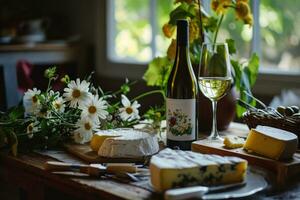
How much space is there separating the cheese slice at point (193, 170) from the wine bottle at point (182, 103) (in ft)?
0.85

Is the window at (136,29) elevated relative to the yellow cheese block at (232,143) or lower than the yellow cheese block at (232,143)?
elevated

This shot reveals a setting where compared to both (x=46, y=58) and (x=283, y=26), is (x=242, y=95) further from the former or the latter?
(x=46, y=58)

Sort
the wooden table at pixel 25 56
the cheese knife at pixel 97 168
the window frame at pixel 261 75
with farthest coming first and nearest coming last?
the wooden table at pixel 25 56 < the window frame at pixel 261 75 < the cheese knife at pixel 97 168

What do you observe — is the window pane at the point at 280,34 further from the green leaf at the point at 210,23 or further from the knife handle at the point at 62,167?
the knife handle at the point at 62,167

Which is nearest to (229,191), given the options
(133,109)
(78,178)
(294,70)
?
(78,178)

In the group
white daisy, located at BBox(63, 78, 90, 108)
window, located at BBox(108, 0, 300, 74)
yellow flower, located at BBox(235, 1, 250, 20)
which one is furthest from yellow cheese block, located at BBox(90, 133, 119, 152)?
window, located at BBox(108, 0, 300, 74)

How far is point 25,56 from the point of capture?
2.87 meters

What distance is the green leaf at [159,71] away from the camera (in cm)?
177

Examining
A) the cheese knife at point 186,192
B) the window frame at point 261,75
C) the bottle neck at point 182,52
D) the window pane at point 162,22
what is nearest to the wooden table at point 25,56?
the window frame at point 261,75

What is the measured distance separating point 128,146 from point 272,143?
1.20 ft

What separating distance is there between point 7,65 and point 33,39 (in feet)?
1.07

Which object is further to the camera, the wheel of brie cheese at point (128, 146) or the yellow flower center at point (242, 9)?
the yellow flower center at point (242, 9)

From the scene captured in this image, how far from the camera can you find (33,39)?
2.97 m

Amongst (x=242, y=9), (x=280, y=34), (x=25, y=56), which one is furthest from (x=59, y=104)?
(x=25, y=56)
